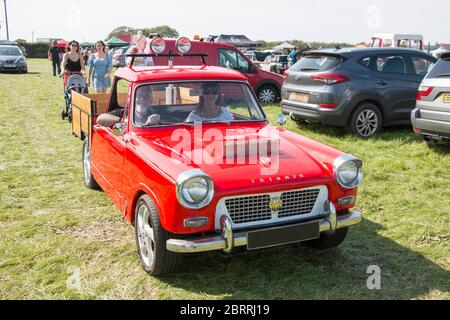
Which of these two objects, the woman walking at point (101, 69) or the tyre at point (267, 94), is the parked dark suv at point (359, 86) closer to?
the woman walking at point (101, 69)

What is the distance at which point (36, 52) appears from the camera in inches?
2217

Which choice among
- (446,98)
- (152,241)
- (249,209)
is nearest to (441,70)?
(446,98)

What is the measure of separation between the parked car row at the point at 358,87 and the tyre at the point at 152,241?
582cm

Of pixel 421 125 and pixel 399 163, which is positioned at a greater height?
pixel 421 125

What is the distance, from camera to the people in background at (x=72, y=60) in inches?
445

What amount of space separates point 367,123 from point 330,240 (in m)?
5.50

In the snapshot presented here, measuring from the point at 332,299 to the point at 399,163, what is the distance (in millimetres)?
4373

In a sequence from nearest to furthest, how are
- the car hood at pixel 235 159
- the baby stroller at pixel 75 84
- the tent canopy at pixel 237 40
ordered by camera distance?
the car hood at pixel 235 159
the baby stroller at pixel 75 84
the tent canopy at pixel 237 40

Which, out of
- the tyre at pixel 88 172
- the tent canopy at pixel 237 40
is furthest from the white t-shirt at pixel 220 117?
the tent canopy at pixel 237 40

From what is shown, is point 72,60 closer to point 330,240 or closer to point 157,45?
point 157,45

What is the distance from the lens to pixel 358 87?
9.27 m

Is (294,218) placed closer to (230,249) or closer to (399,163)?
(230,249)

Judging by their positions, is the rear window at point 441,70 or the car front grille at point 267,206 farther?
the rear window at point 441,70
